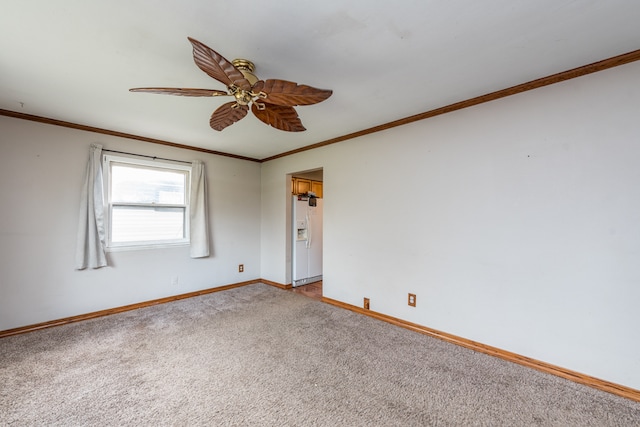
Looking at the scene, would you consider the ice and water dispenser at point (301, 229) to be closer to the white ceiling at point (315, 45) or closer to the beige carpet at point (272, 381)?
the beige carpet at point (272, 381)

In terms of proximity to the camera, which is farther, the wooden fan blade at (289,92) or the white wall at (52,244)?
the white wall at (52,244)

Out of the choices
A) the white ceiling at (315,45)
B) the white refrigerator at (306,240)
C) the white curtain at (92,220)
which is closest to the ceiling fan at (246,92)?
the white ceiling at (315,45)

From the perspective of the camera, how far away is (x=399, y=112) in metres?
2.86

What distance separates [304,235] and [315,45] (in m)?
3.40

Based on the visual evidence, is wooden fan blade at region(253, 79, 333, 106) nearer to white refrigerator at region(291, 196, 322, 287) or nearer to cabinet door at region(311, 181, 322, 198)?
white refrigerator at region(291, 196, 322, 287)

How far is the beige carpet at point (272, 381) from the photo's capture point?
167 cm

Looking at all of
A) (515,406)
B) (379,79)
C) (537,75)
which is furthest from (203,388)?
(537,75)

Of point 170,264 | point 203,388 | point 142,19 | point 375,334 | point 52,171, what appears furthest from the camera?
point 170,264

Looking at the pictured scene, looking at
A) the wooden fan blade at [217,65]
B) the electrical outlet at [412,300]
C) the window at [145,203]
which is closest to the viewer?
the wooden fan blade at [217,65]

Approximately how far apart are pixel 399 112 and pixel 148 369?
3310mm

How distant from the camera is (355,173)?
3.54m

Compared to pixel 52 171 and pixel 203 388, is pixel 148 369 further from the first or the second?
pixel 52 171

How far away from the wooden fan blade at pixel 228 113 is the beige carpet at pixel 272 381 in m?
2.04

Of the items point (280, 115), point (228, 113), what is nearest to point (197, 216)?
point (228, 113)
